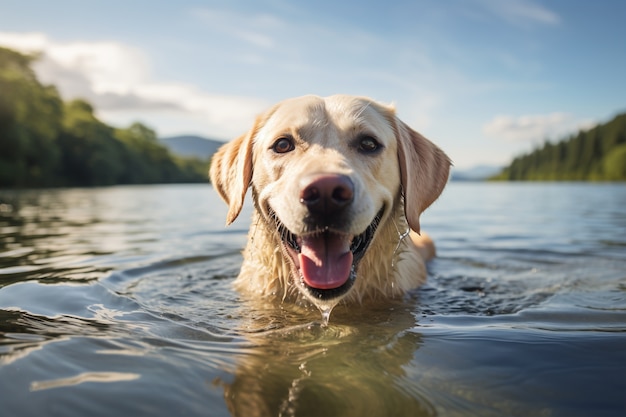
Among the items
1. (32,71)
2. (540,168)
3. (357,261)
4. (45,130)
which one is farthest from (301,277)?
(540,168)

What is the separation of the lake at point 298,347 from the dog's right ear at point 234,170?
36.5 inches

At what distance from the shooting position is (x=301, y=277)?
12.5 feet

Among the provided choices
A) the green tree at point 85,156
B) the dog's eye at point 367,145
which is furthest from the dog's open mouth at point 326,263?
the green tree at point 85,156

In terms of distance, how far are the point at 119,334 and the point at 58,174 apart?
72.0 m

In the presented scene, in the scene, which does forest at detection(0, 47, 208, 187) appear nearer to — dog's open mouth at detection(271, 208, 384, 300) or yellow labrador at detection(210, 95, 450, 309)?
yellow labrador at detection(210, 95, 450, 309)

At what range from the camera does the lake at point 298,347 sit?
2.45 metres

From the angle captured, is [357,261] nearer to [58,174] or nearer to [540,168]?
[58,174]

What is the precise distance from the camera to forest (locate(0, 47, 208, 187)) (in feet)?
156

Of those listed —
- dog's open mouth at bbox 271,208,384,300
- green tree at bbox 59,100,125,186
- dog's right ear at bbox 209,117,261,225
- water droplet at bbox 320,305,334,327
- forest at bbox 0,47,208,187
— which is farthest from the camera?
green tree at bbox 59,100,125,186

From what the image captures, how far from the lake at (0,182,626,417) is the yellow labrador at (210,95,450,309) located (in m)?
0.32

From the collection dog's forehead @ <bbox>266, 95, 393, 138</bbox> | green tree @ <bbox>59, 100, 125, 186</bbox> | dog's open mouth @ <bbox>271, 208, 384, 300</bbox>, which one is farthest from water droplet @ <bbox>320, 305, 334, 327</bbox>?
green tree @ <bbox>59, 100, 125, 186</bbox>

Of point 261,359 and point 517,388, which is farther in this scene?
point 261,359

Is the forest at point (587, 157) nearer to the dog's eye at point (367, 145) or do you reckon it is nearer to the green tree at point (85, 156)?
the green tree at point (85, 156)

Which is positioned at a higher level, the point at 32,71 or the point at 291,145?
the point at 32,71
